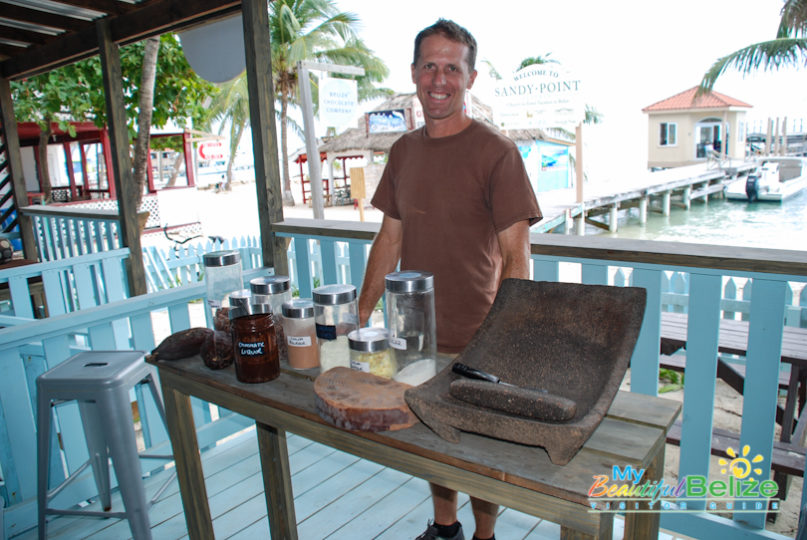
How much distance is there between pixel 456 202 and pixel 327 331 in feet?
2.14

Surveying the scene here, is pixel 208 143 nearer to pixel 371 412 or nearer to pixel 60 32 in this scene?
pixel 60 32

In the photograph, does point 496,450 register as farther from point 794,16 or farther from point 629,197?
point 794,16

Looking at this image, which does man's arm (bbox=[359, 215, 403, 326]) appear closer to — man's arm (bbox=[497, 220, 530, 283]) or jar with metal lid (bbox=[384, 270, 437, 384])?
man's arm (bbox=[497, 220, 530, 283])

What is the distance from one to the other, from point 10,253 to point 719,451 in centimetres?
615

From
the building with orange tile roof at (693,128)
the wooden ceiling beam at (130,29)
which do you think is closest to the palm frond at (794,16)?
the building with orange tile roof at (693,128)

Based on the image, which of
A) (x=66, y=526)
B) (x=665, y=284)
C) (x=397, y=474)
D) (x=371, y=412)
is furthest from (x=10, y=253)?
(x=665, y=284)

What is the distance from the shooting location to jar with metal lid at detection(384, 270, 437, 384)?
1277mm

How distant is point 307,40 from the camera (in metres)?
24.0

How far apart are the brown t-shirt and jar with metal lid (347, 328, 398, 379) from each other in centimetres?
57

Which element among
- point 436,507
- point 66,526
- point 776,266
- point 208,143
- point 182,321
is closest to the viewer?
point 776,266

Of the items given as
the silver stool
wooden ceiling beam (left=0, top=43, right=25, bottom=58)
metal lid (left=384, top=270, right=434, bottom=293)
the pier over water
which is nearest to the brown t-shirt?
metal lid (left=384, top=270, right=434, bottom=293)

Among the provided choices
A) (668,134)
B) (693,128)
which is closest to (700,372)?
(693,128)

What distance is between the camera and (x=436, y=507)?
1.99 meters

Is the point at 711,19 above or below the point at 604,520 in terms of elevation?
above
